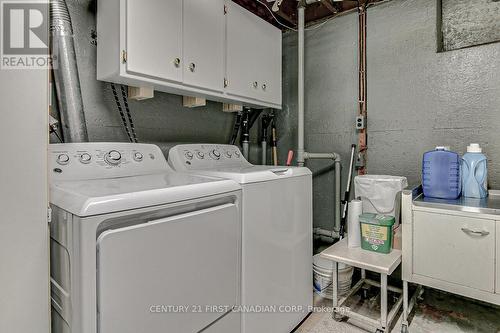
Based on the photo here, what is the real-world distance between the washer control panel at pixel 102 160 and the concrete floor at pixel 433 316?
4.97 feet

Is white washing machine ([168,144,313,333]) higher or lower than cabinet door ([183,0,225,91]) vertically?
lower

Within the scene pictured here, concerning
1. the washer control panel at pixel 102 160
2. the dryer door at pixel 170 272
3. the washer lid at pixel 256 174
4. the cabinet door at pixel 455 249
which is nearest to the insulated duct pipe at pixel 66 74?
the washer control panel at pixel 102 160

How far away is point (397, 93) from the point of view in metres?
2.42

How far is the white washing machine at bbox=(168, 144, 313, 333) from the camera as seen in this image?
1.57 meters

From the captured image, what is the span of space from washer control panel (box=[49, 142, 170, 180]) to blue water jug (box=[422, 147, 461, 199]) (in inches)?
67.4

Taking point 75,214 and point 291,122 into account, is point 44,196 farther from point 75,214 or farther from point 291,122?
point 291,122

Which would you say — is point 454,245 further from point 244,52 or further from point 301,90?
point 244,52

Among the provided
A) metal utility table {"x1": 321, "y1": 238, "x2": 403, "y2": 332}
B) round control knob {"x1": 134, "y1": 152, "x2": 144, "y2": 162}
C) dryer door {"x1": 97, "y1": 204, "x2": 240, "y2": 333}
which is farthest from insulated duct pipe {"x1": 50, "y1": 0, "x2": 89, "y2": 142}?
metal utility table {"x1": 321, "y1": 238, "x2": 403, "y2": 332}

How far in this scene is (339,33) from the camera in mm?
2721

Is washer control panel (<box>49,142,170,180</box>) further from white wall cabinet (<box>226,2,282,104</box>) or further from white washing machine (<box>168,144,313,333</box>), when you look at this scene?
white wall cabinet (<box>226,2,282,104</box>)

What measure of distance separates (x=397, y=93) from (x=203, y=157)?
1726 mm

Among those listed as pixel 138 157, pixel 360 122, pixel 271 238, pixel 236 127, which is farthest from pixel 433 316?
pixel 138 157

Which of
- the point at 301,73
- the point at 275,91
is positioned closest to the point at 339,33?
the point at 301,73

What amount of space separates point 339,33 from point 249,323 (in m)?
2.58
